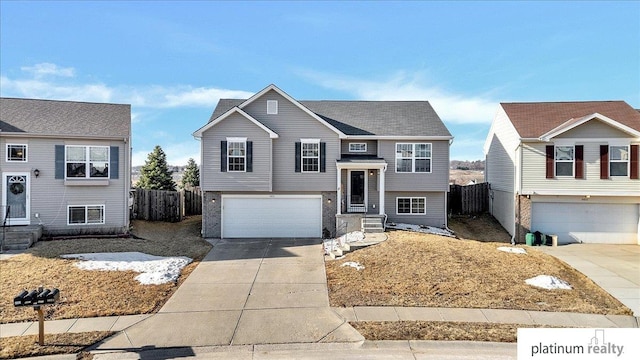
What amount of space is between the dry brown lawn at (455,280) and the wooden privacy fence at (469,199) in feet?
29.3

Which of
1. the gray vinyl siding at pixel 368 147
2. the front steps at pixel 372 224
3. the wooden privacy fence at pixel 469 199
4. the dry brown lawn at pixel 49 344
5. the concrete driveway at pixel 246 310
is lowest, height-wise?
the dry brown lawn at pixel 49 344

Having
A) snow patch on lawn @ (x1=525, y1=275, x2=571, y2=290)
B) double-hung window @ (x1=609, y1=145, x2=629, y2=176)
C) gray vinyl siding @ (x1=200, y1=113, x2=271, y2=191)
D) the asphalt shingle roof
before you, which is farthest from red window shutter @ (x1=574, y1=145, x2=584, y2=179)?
gray vinyl siding @ (x1=200, y1=113, x2=271, y2=191)

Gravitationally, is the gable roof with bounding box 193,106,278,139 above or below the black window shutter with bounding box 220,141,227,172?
above

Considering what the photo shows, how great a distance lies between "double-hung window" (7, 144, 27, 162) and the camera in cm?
1625

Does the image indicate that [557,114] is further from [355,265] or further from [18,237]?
[18,237]

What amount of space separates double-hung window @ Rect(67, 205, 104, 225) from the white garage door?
6020mm

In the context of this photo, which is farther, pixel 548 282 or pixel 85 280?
pixel 85 280

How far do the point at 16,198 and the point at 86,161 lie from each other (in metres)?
3.33

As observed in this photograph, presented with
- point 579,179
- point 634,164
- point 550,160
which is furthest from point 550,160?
point 634,164

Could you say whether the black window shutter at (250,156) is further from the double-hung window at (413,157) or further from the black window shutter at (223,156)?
the double-hung window at (413,157)

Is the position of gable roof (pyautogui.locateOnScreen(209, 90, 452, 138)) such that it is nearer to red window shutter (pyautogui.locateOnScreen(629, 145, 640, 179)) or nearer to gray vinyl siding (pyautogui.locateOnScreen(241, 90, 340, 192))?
gray vinyl siding (pyautogui.locateOnScreen(241, 90, 340, 192))

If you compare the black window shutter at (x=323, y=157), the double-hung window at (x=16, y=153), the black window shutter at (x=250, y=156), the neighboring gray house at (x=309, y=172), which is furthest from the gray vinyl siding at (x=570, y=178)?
the double-hung window at (x=16, y=153)

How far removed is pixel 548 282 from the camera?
10.2 meters

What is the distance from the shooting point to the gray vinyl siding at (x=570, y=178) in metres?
17.1
